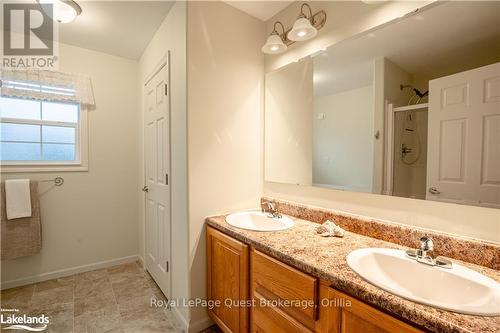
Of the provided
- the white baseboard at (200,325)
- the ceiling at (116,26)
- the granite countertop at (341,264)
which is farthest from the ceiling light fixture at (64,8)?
the white baseboard at (200,325)

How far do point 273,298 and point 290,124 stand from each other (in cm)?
124

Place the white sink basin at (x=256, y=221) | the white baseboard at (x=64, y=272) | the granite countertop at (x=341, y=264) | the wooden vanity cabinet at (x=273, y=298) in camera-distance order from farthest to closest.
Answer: the white baseboard at (x=64, y=272) → the white sink basin at (x=256, y=221) → the wooden vanity cabinet at (x=273, y=298) → the granite countertop at (x=341, y=264)

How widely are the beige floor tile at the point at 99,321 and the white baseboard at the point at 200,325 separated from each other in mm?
546

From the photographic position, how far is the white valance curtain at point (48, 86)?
7.14 feet

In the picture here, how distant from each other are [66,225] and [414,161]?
10.4 ft

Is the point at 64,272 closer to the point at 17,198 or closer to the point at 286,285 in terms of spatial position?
the point at 17,198

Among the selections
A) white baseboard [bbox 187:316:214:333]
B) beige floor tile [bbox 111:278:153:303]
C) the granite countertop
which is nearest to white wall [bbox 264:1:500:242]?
the granite countertop

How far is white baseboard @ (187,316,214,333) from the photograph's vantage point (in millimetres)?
1660

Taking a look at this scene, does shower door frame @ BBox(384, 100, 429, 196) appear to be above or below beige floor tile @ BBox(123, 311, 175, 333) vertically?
above

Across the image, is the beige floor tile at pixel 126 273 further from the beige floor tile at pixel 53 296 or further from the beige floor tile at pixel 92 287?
the beige floor tile at pixel 53 296

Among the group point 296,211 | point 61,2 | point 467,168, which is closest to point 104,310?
point 296,211

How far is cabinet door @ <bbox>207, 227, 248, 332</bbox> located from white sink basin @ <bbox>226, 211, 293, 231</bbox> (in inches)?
6.3

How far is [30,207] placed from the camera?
2234 mm

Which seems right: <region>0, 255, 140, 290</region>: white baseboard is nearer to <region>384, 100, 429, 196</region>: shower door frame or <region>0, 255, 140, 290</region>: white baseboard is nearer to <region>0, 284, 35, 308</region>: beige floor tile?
<region>0, 284, 35, 308</region>: beige floor tile
